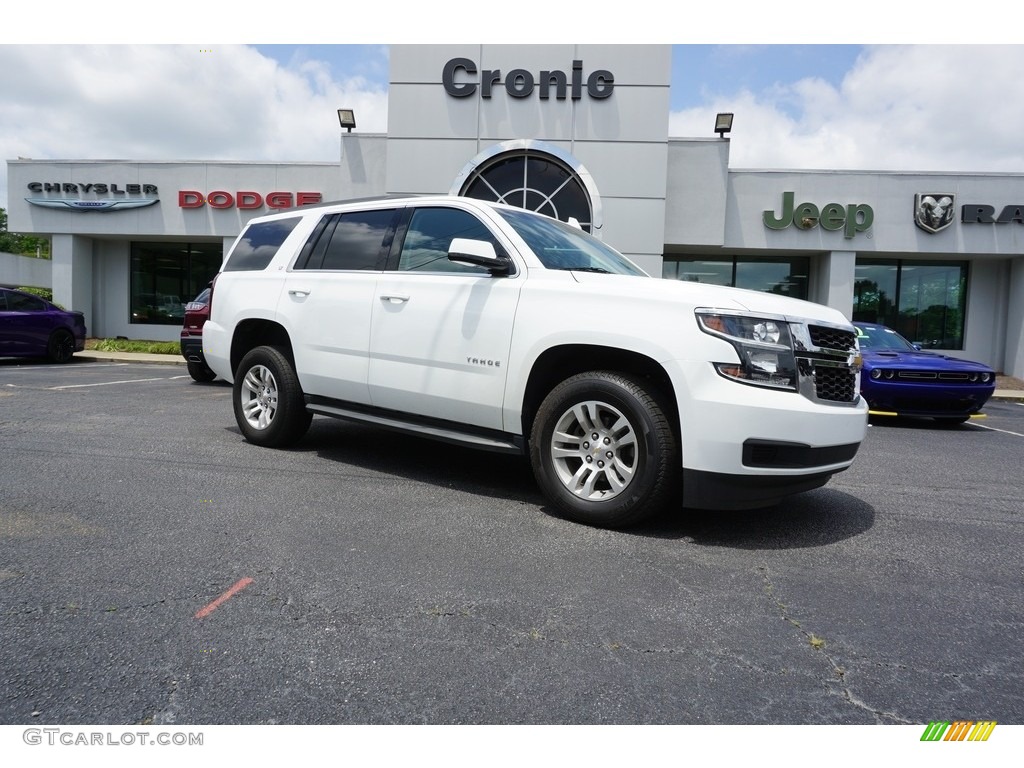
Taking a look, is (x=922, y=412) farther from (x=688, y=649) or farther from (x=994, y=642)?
(x=688, y=649)

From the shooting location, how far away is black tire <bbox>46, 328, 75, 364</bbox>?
1408cm

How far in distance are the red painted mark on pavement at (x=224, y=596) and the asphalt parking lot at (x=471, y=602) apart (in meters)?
0.01

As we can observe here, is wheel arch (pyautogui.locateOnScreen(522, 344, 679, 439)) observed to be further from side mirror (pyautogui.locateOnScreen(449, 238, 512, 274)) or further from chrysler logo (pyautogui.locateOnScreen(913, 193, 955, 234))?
chrysler logo (pyautogui.locateOnScreen(913, 193, 955, 234))

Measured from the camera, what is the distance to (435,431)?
449cm

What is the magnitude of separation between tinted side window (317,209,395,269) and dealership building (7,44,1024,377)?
28.2ft

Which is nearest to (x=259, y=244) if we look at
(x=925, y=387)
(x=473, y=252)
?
(x=473, y=252)

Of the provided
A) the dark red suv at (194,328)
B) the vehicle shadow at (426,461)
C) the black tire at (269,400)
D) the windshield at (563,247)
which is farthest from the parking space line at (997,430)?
the dark red suv at (194,328)

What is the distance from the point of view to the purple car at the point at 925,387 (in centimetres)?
862

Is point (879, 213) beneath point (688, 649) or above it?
above

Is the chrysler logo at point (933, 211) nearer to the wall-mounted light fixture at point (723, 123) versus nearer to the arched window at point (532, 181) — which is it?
the wall-mounted light fixture at point (723, 123)

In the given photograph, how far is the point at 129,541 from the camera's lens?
11.1ft

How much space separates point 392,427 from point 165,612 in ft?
7.41

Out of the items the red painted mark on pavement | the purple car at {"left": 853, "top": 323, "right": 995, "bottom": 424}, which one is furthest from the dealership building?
the red painted mark on pavement

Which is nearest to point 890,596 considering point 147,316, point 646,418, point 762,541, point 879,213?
point 762,541
